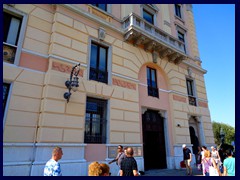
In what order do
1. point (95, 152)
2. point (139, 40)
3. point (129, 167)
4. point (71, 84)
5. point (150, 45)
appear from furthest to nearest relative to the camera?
1. point (150, 45)
2. point (139, 40)
3. point (95, 152)
4. point (71, 84)
5. point (129, 167)

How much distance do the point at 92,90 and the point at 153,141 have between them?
549cm

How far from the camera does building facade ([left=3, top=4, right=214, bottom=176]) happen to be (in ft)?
23.2

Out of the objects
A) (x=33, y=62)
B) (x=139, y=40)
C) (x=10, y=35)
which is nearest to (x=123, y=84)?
(x=139, y=40)

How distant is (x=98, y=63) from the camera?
33.0ft

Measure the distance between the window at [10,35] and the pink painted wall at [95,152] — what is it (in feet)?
16.8

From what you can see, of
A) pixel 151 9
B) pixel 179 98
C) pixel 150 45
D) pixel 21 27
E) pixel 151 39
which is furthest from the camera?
pixel 151 9

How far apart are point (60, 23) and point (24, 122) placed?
524 centimetres

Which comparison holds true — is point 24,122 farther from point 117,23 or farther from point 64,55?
point 117,23

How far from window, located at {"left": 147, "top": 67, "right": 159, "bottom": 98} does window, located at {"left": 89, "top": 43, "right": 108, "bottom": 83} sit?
3622 mm

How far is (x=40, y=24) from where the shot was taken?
8.59 meters

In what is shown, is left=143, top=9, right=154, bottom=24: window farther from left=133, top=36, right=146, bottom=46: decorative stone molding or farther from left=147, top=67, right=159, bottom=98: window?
left=147, top=67, right=159, bottom=98: window

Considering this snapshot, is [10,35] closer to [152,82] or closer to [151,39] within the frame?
[151,39]

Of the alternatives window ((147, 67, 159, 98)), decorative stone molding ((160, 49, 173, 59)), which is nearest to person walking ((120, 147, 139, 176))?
window ((147, 67, 159, 98))

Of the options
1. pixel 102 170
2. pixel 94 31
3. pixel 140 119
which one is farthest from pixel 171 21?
pixel 102 170
